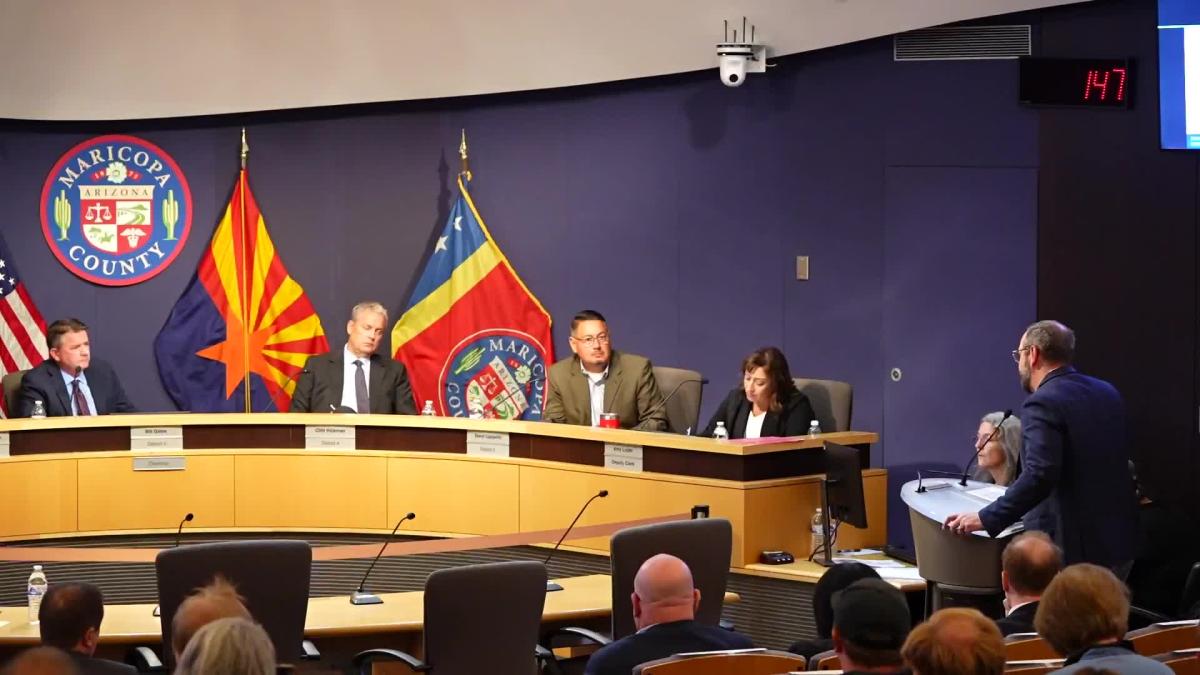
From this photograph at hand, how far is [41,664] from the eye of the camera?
8.80ft

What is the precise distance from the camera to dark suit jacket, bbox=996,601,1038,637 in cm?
407

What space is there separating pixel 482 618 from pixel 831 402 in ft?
9.88

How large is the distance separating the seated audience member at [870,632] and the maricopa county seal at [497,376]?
20.7 feet

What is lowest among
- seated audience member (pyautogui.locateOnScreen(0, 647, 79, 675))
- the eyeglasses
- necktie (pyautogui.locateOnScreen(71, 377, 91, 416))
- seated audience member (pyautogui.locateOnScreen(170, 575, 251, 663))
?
seated audience member (pyautogui.locateOnScreen(170, 575, 251, 663))

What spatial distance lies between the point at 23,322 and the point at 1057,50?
6527 mm

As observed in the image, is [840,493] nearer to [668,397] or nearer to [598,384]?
[668,397]

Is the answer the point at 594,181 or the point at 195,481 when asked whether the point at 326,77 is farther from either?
the point at 195,481

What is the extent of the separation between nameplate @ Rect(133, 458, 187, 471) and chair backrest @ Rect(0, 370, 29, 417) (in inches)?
46.3

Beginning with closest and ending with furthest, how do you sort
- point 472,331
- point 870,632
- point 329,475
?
1. point 870,632
2. point 329,475
3. point 472,331

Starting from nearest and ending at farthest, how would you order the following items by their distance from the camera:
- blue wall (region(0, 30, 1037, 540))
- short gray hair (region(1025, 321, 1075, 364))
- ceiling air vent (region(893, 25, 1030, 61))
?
1. short gray hair (region(1025, 321, 1075, 364))
2. ceiling air vent (region(893, 25, 1030, 61))
3. blue wall (region(0, 30, 1037, 540))

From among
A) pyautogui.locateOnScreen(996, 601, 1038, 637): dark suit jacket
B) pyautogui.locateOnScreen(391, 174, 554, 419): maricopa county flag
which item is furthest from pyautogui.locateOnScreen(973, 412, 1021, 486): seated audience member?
pyautogui.locateOnScreen(391, 174, 554, 419): maricopa county flag

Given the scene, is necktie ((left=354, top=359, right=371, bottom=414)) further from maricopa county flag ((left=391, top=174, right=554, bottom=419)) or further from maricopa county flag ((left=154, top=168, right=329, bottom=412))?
maricopa county flag ((left=154, top=168, right=329, bottom=412))

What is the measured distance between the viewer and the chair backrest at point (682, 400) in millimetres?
7613

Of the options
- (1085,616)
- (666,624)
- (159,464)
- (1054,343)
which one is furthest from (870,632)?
(159,464)
